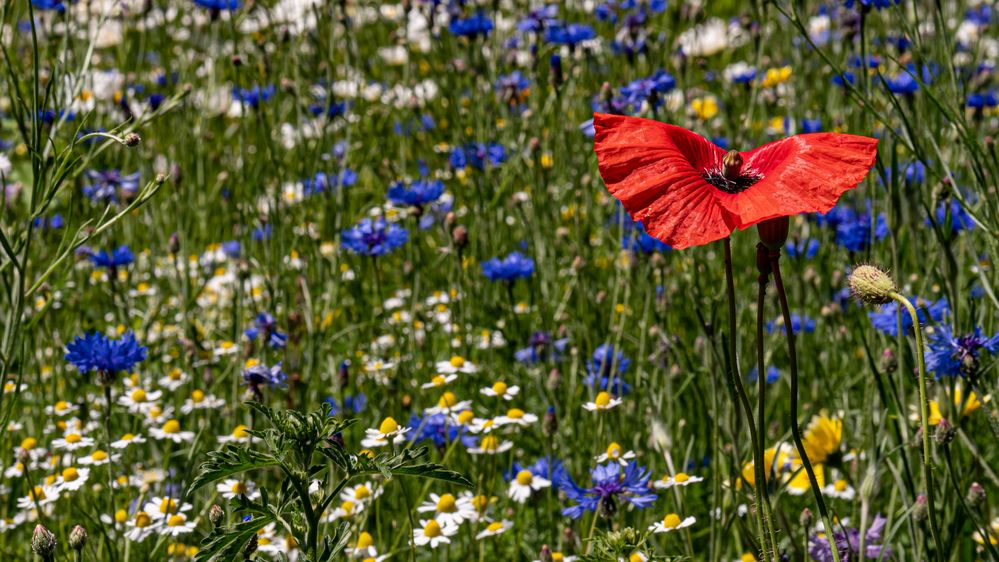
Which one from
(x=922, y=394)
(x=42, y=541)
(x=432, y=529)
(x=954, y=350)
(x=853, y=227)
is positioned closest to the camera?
(x=922, y=394)

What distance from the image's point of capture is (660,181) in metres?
0.83

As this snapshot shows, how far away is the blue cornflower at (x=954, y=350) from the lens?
127cm

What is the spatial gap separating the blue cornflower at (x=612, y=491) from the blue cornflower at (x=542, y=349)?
49cm

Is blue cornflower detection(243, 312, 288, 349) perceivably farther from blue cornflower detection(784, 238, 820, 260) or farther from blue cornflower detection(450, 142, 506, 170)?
blue cornflower detection(784, 238, 820, 260)

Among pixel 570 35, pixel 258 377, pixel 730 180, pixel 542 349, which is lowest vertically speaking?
pixel 542 349

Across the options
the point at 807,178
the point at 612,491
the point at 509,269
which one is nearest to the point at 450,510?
the point at 612,491

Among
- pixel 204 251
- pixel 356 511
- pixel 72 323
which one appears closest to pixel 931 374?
pixel 356 511

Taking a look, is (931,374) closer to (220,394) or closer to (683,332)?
(683,332)

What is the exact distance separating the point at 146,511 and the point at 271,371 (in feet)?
0.92

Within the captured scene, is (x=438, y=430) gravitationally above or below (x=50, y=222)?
below

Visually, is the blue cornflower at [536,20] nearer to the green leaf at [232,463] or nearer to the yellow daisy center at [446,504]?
the yellow daisy center at [446,504]

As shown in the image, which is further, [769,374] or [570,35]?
[570,35]

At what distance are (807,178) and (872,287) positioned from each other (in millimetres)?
102

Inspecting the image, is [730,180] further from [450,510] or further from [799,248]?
[799,248]
